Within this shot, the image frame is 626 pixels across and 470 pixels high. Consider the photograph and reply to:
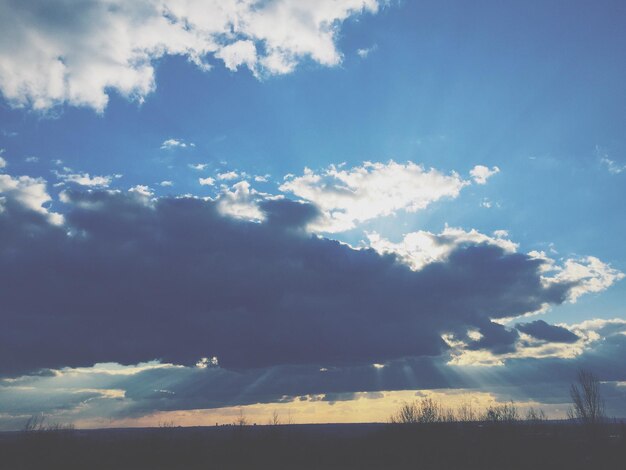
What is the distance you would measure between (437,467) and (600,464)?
24.3m

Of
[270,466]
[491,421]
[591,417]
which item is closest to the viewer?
[270,466]

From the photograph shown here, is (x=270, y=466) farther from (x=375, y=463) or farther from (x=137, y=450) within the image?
(x=137, y=450)

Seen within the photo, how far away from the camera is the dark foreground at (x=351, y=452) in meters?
71.7

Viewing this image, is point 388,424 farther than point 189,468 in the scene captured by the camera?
Yes

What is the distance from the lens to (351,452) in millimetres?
92938

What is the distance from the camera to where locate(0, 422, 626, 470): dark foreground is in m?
71.7

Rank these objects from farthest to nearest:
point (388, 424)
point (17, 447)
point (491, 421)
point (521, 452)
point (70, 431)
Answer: point (388, 424)
point (491, 421)
point (70, 431)
point (17, 447)
point (521, 452)

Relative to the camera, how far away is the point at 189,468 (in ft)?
234

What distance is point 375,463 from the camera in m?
75.4

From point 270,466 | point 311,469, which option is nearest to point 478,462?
point 311,469

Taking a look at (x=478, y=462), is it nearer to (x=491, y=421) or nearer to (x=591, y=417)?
(x=591, y=417)

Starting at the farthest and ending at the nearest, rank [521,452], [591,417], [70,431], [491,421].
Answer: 1. [491,421]
2. [70,431]
3. [591,417]
4. [521,452]

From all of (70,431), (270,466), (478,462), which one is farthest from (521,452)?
(70,431)

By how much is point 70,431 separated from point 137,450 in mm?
22149
